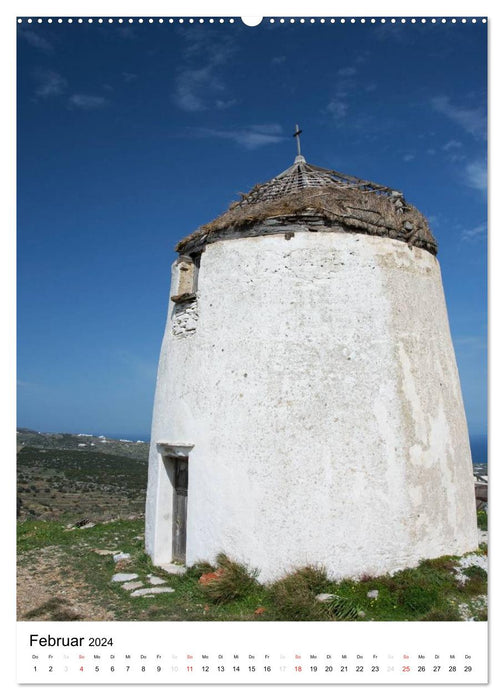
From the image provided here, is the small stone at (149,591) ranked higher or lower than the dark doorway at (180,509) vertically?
lower

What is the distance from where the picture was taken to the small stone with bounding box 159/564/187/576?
27.9ft

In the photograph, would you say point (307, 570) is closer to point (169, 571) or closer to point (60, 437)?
point (169, 571)

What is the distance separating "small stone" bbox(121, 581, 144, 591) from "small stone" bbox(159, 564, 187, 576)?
0.55 metres

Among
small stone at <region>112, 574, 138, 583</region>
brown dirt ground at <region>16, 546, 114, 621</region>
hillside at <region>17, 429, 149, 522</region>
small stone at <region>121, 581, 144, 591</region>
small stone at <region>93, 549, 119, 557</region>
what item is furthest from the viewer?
hillside at <region>17, 429, 149, 522</region>

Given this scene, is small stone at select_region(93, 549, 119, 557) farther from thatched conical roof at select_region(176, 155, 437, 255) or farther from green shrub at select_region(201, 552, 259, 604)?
thatched conical roof at select_region(176, 155, 437, 255)

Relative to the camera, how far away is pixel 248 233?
8.34m

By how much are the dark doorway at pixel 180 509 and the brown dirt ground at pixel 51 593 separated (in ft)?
5.47

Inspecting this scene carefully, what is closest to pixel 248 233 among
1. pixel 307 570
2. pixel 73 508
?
pixel 307 570

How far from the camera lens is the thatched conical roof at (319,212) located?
8078 millimetres
